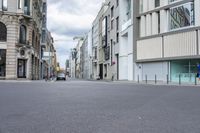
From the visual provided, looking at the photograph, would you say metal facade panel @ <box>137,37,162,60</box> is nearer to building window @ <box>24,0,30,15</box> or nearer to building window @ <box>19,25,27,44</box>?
building window @ <box>19,25,27,44</box>

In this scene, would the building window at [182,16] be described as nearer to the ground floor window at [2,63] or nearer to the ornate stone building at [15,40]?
the ornate stone building at [15,40]

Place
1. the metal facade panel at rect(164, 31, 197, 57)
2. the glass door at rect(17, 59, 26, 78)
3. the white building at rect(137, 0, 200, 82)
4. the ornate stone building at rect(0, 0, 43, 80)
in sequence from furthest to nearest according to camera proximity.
→ the glass door at rect(17, 59, 26, 78), the ornate stone building at rect(0, 0, 43, 80), the white building at rect(137, 0, 200, 82), the metal facade panel at rect(164, 31, 197, 57)

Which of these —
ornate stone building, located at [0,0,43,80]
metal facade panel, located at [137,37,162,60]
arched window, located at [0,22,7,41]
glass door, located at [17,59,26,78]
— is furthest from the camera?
glass door, located at [17,59,26,78]

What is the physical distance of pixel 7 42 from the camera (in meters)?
39.6

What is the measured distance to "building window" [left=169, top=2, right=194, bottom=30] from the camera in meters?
36.5

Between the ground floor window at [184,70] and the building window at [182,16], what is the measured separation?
185 inches

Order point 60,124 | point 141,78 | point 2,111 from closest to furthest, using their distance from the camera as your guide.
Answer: point 60,124, point 2,111, point 141,78

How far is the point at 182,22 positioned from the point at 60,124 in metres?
34.0

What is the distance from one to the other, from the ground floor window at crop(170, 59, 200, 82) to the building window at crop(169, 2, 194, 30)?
185 inches

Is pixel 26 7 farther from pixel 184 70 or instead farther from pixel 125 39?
pixel 184 70

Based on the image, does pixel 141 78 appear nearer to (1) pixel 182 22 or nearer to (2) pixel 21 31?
(1) pixel 182 22

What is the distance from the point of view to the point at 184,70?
3781cm

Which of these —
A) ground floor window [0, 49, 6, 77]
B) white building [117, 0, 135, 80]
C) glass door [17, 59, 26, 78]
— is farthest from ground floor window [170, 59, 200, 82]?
ground floor window [0, 49, 6, 77]

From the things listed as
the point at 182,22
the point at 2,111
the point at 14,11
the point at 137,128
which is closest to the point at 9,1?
the point at 14,11
